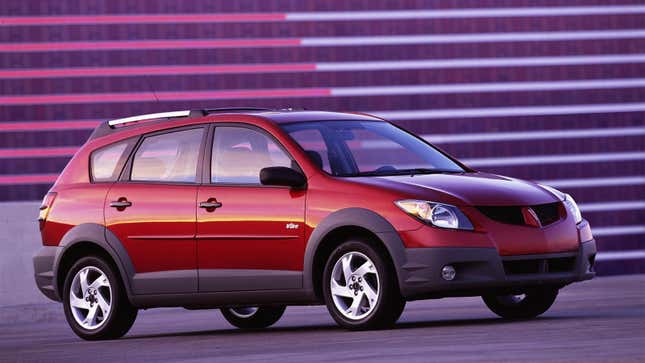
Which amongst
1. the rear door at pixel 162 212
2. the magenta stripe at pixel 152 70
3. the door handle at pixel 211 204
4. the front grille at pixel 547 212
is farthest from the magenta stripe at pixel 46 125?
the front grille at pixel 547 212

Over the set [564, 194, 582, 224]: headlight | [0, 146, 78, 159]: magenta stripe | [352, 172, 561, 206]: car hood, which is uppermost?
[352, 172, 561, 206]: car hood

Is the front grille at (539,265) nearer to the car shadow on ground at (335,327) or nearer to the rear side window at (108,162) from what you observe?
the car shadow on ground at (335,327)

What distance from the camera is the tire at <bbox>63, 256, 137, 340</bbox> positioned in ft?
46.1

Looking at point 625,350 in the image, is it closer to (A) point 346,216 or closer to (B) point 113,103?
(A) point 346,216

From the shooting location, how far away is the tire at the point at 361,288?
40.8 feet

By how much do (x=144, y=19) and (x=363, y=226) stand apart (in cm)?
1275

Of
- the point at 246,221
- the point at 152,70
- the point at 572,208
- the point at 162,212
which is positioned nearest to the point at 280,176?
the point at 246,221

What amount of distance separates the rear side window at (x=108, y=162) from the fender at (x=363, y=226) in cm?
225

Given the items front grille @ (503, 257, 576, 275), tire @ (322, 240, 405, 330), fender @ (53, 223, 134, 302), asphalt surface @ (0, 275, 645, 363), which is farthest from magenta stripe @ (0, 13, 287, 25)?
front grille @ (503, 257, 576, 275)

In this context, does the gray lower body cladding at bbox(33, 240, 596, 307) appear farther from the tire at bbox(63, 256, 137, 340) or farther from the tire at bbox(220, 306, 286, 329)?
the tire at bbox(220, 306, 286, 329)

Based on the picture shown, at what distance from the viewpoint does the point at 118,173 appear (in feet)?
46.9

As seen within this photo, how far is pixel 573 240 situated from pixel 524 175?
503 inches

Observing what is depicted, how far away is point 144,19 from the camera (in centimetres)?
2469

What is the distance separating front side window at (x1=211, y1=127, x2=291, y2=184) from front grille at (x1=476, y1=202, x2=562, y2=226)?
61.4 inches
